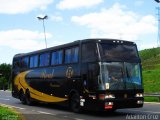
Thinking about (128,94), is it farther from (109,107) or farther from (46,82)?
(46,82)

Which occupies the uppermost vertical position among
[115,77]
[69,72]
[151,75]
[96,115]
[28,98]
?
[151,75]

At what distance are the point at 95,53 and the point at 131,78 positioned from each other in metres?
1.90

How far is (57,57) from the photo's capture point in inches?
909

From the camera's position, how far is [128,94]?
18.8 m

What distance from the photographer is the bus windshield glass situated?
18797 mm

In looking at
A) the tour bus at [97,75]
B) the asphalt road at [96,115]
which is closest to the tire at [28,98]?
the tour bus at [97,75]

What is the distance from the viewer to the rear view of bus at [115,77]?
18.3 metres

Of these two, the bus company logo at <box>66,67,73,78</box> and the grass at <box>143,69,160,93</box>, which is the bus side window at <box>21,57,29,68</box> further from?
the grass at <box>143,69,160,93</box>

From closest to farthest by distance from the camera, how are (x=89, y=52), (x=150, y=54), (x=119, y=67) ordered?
(x=119, y=67) < (x=89, y=52) < (x=150, y=54)

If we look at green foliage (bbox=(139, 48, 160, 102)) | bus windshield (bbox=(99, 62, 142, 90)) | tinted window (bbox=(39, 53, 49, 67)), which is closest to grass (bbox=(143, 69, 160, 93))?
green foliage (bbox=(139, 48, 160, 102))

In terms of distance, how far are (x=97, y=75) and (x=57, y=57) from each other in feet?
16.8

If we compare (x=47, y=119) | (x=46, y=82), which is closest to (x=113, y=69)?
(x=47, y=119)

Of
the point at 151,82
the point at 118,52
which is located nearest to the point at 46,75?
the point at 118,52

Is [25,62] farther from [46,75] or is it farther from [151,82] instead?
[151,82]
